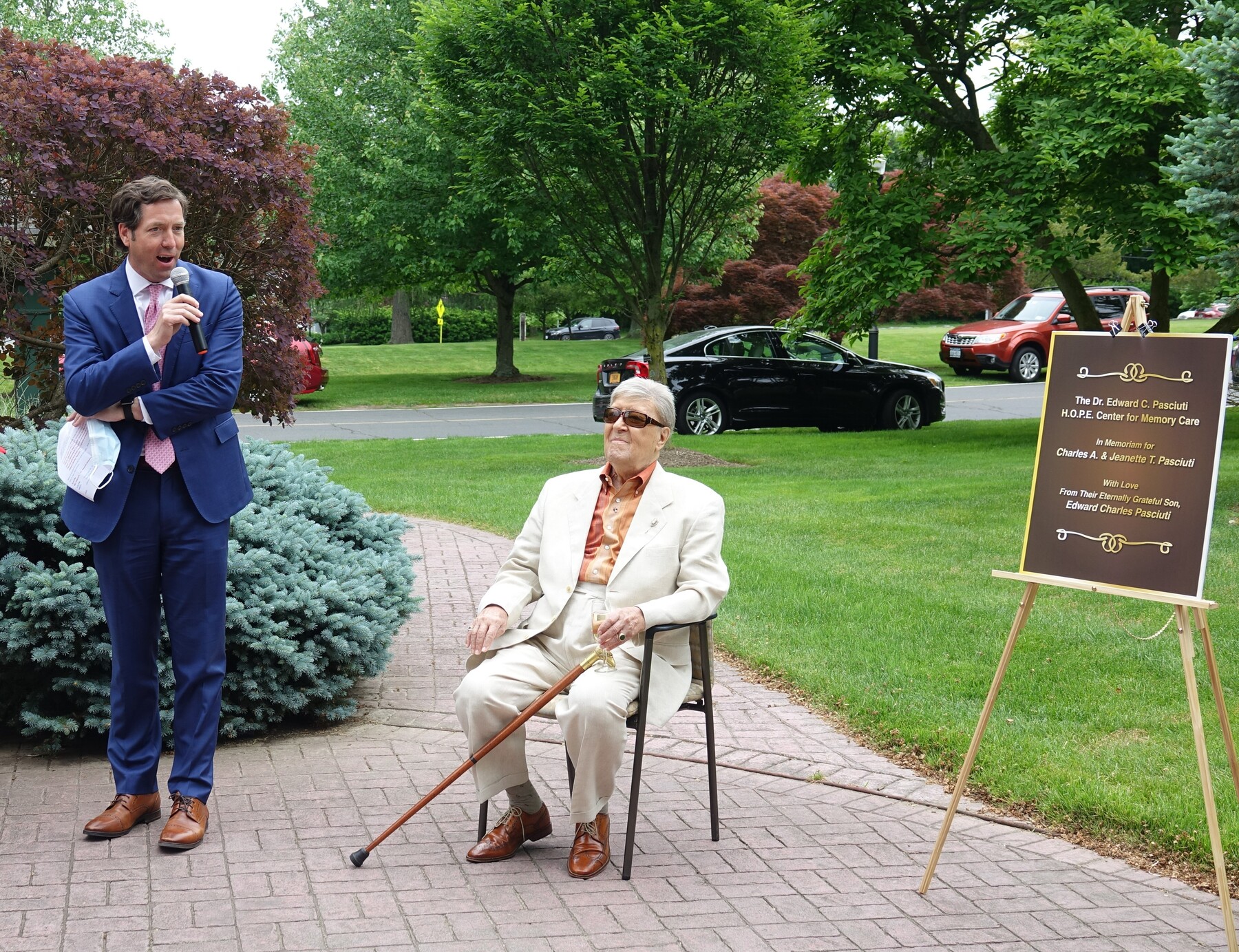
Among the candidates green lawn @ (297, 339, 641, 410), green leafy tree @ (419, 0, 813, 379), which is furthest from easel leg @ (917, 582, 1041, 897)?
green lawn @ (297, 339, 641, 410)

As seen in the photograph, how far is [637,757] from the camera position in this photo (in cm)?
412

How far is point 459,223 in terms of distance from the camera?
26609 millimetres

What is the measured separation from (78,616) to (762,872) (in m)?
2.75

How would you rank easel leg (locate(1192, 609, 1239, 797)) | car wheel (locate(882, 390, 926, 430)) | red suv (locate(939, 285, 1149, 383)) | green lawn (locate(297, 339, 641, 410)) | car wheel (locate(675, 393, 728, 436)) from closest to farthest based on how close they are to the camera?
1. easel leg (locate(1192, 609, 1239, 797))
2. car wheel (locate(675, 393, 728, 436))
3. car wheel (locate(882, 390, 926, 430))
4. green lawn (locate(297, 339, 641, 410))
5. red suv (locate(939, 285, 1149, 383))

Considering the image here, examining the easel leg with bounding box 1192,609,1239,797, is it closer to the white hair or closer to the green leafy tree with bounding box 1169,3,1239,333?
the white hair

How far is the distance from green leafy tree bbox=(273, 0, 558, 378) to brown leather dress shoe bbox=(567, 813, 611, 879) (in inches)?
901

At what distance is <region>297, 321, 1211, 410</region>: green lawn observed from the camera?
88.3 feet

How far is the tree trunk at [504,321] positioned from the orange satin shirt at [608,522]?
2617 cm

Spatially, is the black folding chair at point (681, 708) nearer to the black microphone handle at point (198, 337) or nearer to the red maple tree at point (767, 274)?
the black microphone handle at point (198, 337)

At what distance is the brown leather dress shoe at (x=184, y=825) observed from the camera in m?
4.23

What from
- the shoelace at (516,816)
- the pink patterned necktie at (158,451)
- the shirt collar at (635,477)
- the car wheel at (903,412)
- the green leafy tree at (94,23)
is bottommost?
the shoelace at (516,816)

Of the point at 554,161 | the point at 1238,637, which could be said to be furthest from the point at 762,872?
the point at 554,161

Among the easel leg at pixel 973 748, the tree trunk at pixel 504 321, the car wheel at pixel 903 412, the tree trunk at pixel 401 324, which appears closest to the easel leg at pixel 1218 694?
the easel leg at pixel 973 748

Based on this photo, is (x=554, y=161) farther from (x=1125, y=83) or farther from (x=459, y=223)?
(x=459, y=223)
